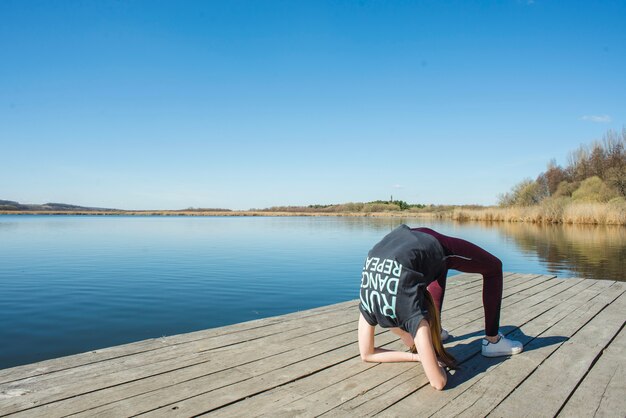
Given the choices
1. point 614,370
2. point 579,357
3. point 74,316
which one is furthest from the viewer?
point 74,316

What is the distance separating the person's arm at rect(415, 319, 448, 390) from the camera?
263 centimetres

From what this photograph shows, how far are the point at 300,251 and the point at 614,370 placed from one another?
14.7 m

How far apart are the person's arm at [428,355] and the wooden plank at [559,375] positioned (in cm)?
35

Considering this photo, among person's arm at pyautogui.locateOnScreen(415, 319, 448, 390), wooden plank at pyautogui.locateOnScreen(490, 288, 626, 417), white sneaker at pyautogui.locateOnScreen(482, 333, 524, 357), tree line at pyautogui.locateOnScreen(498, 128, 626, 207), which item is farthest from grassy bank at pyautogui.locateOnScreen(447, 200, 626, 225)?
person's arm at pyautogui.locateOnScreen(415, 319, 448, 390)

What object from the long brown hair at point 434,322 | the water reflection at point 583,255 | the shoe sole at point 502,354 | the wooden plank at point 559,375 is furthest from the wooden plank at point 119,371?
the water reflection at point 583,255

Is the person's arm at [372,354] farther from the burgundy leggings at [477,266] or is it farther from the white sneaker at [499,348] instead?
the white sneaker at [499,348]

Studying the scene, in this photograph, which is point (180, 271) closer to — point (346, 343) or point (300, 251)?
point (300, 251)

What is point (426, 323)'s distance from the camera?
8.70 feet

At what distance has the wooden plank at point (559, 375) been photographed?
8.07 ft

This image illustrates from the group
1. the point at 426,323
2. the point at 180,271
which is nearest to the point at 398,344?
the point at 426,323

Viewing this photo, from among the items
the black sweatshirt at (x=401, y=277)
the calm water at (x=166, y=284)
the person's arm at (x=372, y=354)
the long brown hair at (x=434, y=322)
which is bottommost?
the calm water at (x=166, y=284)

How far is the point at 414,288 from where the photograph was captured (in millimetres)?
2631

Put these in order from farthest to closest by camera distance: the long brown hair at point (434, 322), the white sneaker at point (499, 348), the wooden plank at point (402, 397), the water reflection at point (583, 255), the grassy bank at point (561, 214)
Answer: the grassy bank at point (561, 214)
the water reflection at point (583, 255)
the white sneaker at point (499, 348)
the long brown hair at point (434, 322)
the wooden plank at point (402, 397)

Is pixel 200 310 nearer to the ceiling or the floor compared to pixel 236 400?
nearer to the floor
